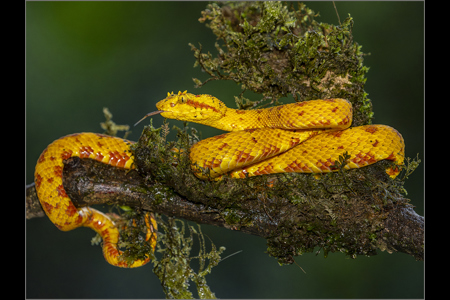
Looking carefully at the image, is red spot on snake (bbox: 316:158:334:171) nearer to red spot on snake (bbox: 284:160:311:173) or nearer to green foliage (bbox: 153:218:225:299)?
red spot on snake (bbox: 284:160:311:173)

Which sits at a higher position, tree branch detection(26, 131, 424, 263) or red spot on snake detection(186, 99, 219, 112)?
red spot on snake detection(186, 99, 219, 112)

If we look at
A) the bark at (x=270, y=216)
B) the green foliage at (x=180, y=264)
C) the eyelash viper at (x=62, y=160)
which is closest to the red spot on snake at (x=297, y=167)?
the bark at (x=270, y=216)

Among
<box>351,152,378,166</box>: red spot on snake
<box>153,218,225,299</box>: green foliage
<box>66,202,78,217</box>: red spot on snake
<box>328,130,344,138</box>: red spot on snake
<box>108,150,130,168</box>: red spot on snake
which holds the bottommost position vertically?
<box>153,218,225,299</box>: green foliage

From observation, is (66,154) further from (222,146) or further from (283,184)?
(283,184)

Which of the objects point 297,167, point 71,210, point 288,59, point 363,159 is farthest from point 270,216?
point 71,210

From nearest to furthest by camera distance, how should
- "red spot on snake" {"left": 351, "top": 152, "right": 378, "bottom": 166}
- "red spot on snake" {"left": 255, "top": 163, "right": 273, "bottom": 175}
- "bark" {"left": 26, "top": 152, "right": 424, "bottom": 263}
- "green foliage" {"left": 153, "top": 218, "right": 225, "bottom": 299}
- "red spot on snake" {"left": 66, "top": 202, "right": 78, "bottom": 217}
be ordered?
"bark" {"left": 26, "top": 152, "right": 424, "bottom": 263}
"red spot on snake" {"left": 351, "top": 152, "right": 378, "bottom": 166}
"red spot on snake" {"left": 255, "top": 163, "right": 273, "bottom": 175}
"red spot on snake" {"left": 66, "top": 202, "right": 78, "bottom": 217}
"green foliage" {"left": 153, "top": 218, "right": 225, "bottom": 299}

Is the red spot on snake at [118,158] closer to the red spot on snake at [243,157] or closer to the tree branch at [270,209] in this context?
the tree branch at [270,209]

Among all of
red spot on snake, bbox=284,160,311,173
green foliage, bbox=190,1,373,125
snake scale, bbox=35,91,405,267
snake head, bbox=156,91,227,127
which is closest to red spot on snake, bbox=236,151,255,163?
snake scale, bbox=35,91,405,267

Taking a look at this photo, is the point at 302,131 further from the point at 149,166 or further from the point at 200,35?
the point at 200,35
